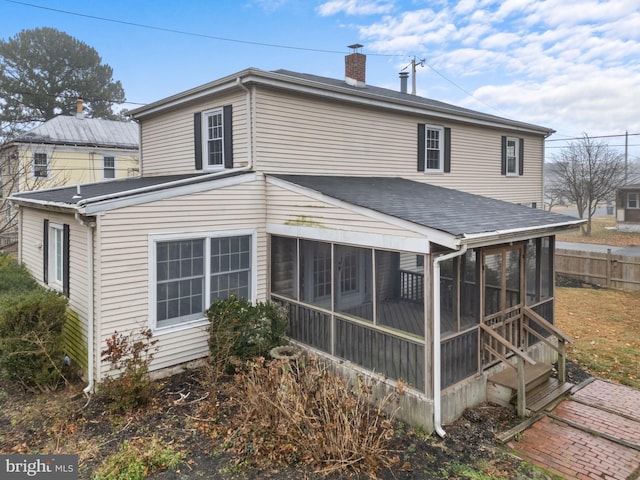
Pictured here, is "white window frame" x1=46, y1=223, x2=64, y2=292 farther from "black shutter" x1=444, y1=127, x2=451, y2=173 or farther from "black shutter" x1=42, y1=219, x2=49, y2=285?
"black shutter" x1=444, y1=127, x2=451, y2=173

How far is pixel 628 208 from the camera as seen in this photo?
35.1 metres

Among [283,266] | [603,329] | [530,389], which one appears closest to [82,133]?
[283,266]

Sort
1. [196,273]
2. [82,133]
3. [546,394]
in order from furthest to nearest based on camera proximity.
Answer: [82,133], [196,273], [546,394]

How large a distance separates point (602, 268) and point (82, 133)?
2930cm

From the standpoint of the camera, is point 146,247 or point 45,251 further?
point 45,251

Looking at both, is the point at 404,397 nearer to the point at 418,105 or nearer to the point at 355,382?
the point at 355,382

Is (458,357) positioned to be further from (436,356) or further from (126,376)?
(126,376)

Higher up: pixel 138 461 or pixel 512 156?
pixel 512 156

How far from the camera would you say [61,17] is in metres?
39.2

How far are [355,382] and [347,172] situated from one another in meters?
5.83

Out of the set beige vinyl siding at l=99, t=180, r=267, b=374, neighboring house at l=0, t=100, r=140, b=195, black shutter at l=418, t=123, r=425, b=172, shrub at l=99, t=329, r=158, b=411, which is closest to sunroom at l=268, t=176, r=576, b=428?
beige vinyl siding at l=99, t=180, r=267, b=374

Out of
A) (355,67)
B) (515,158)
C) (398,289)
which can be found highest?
(355,67)

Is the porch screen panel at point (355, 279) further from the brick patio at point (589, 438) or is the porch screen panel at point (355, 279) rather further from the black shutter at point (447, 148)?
the black shutter at point (447, 148)

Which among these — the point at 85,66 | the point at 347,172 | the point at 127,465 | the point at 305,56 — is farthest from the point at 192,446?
the point at 85,66
